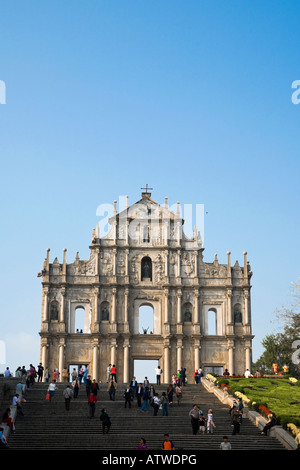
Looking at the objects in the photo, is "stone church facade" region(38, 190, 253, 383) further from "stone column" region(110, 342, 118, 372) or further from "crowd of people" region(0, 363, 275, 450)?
"crowd of people" region(0, 363, 275, 450)

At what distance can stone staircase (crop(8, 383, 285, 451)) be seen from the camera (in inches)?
1217

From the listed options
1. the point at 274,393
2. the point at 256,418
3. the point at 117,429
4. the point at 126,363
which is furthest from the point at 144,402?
the point at 126,363

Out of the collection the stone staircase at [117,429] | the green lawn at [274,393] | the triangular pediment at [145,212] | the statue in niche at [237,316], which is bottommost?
the stone staircase at [117,429]

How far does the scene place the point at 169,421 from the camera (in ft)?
117

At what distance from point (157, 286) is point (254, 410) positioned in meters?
23.0

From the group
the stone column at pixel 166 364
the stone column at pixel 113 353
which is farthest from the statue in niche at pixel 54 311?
the stone column at pixel 166 364

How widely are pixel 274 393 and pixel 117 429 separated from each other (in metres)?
12.6

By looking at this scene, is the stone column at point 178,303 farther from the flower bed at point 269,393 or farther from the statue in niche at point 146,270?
the flower bed at point 269,393

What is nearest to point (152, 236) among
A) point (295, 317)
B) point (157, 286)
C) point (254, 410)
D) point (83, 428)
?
point (157, 286)

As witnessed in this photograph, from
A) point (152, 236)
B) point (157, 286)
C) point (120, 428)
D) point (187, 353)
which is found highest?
point (152, 236)

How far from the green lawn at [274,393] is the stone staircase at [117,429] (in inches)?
54.8

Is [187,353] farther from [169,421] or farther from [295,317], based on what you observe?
[169,421]

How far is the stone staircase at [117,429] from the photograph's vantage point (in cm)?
3091
